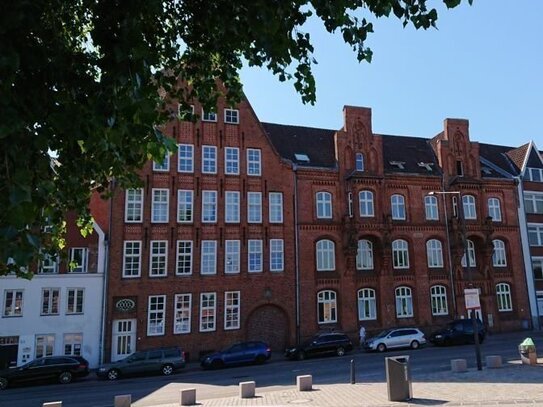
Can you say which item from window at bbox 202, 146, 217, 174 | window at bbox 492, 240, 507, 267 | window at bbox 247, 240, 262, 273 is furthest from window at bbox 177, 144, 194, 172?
window at bbox 492, 240, 507, 267

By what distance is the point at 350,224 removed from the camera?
3491cm

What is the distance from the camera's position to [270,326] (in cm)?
3247

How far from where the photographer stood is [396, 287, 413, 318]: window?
3562 cm

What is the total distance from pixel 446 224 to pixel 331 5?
35867 mm

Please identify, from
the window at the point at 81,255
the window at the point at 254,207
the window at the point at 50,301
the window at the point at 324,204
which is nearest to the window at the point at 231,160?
the window at the point at 254,207

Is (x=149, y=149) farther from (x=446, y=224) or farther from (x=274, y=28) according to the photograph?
(x=446, y=224)

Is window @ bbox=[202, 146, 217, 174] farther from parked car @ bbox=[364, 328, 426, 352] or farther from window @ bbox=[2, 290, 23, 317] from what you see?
parked car @ bbox=[364, 328, 426, 352]

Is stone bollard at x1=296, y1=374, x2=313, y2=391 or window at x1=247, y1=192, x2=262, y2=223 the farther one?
window at x1=247, y1=192, x2=262, y2=223

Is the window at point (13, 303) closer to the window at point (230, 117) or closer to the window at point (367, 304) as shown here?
the window at point (230, 117)

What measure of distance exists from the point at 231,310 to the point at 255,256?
410 centimetres

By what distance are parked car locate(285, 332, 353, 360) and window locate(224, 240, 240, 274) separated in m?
6.69

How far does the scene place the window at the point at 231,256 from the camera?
105ft

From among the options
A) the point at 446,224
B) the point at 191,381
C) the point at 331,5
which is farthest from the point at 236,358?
the point at 331,5

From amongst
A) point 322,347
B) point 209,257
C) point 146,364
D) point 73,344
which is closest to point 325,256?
point 322,347
